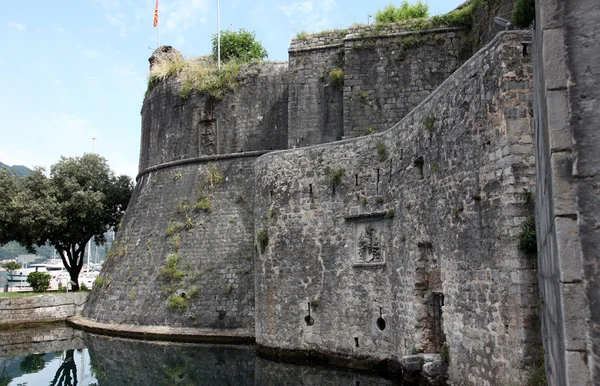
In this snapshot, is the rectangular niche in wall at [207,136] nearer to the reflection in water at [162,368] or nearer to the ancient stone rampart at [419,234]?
the ancient stone rampart at [419,234]

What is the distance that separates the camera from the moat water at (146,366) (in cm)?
1104

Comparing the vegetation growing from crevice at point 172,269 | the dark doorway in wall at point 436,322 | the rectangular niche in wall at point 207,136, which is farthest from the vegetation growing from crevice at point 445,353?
the rectangular niche in wall at point 207,136

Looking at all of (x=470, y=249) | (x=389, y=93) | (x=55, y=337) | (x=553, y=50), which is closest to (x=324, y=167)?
(x=389, y=93)

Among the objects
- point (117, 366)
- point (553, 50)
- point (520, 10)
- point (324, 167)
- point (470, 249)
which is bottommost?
point (117, 366)

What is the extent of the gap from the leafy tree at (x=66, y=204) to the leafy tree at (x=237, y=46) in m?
8.40

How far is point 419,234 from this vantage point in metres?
9.45

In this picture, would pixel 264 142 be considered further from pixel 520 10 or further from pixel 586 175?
pixel 586 175

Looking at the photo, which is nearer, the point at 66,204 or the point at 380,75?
A: the point at 380,75

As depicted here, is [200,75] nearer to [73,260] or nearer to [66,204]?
[66,204]

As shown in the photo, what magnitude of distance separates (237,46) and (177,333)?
40.8ft

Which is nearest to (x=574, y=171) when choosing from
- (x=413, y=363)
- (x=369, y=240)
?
(x=413, y=363)

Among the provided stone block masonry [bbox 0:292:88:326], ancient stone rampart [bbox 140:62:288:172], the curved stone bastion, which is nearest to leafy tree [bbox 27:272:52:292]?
stone block masonry [bbox 0:292:88:326]

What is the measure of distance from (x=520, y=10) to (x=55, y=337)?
16490 millimetres

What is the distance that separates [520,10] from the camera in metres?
8.38
